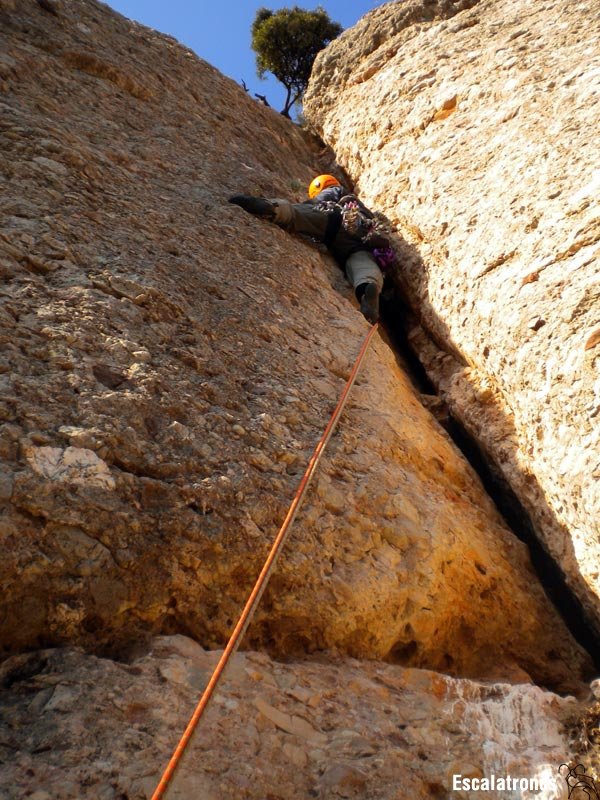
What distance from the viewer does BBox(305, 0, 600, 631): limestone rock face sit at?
3225 mm

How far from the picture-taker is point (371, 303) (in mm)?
5082

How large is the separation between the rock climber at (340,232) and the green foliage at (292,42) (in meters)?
7.85

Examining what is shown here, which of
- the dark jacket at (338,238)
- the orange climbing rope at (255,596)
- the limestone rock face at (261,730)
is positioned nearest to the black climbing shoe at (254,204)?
the dark jacket at (338,238)

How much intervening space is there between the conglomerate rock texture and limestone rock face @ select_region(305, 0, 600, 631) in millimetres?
433

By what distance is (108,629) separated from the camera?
203 cm

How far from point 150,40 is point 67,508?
6068 millimetres

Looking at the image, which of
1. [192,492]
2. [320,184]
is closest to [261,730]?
[192,492]

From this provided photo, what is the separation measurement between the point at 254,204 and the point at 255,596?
375cm

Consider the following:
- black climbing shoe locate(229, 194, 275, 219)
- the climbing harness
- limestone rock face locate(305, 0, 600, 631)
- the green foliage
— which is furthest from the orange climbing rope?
the green foliage

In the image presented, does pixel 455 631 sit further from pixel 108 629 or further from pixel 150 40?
pixel 150 40

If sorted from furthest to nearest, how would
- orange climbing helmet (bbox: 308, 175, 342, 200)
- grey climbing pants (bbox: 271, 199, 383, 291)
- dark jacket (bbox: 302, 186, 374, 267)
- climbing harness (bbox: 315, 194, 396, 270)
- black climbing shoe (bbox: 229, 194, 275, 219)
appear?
orange climbing helmet (bbox: 308, 175, 342, 200) < dark jacket (bbox: 302, 186, 374, 267) < climbing harness (bbox: 315, 194, 396, 270) < grey climbing pants (bbox: 271, 199, 383, 291) < black climbing shoe (bbox: 229, 194, 275, 219)

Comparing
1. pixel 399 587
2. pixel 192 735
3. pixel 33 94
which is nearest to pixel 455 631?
pixel 399 587

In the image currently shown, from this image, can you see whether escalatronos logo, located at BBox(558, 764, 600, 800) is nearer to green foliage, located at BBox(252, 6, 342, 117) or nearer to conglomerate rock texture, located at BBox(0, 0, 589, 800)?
conglomerate rock texture, located at BBox(0, 0, 589, 800)

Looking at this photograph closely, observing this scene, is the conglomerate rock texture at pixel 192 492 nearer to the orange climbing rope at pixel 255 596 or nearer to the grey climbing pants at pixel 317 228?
the orange climbing rope at pixel 255 596
